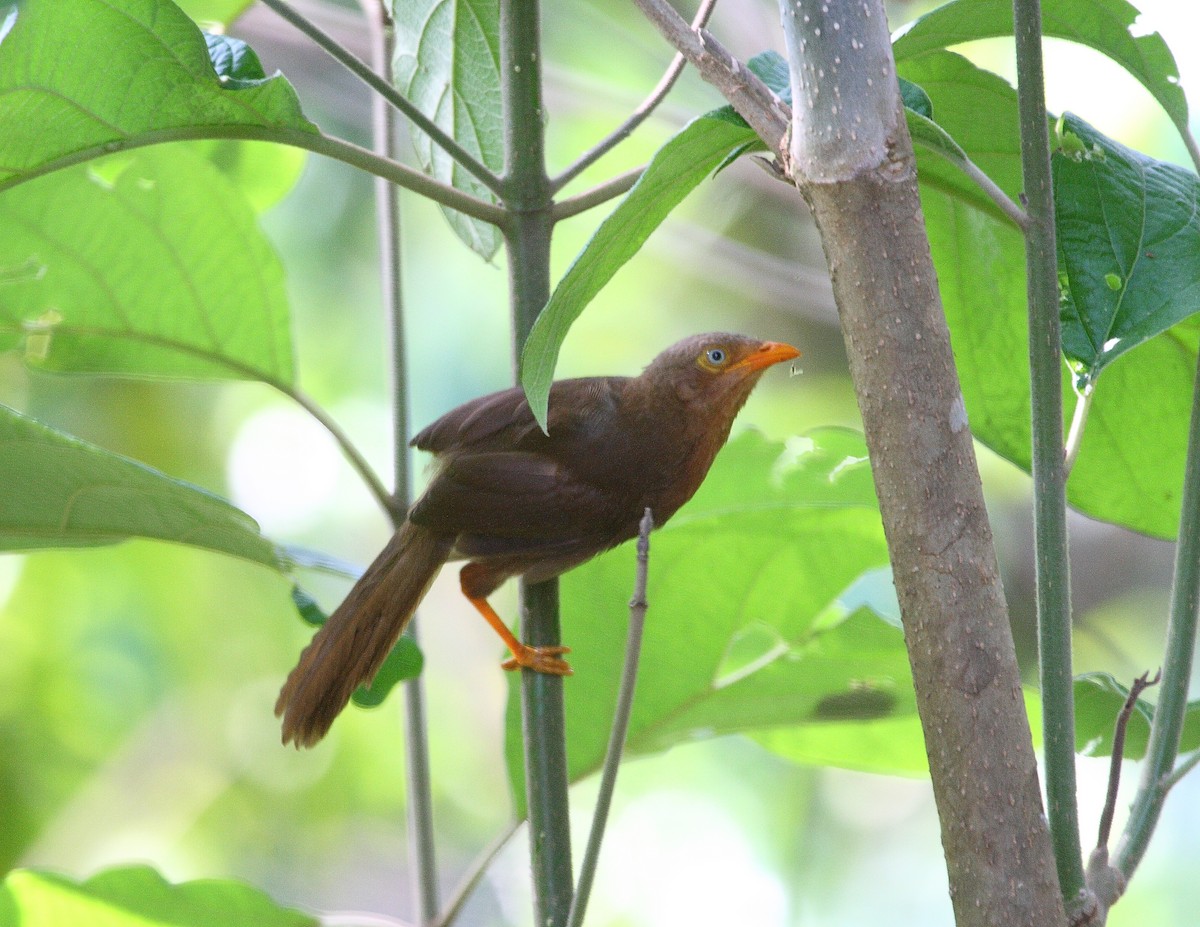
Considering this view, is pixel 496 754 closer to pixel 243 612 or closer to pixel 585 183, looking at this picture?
pixel 243 612

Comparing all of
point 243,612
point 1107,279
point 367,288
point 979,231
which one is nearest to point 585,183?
point 367,288

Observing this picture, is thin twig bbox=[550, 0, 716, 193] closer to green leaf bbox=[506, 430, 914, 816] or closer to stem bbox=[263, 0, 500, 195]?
stem bbox=[263, 0, 500, 195]

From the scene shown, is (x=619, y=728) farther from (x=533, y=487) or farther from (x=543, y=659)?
(x=533, y=487)

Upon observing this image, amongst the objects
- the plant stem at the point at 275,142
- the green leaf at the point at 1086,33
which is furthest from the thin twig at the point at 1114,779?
the plant stem at the point at 275,142

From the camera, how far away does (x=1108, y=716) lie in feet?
4.72

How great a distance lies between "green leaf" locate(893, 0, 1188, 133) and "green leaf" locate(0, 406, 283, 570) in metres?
0.95

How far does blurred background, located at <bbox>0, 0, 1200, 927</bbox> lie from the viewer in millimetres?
4781

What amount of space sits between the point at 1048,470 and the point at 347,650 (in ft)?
3.40

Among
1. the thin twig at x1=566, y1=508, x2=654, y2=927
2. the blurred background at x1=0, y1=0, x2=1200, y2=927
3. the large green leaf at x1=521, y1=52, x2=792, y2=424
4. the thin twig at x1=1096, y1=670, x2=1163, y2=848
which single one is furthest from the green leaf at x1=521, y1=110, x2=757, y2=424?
the blurred background at x1=0, y1=0, x2=1200, y2=927

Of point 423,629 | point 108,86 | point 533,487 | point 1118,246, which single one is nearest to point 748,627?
point 533,487

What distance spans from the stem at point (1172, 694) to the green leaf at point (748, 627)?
0.76 meters

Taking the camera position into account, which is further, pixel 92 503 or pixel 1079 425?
pixel 92 503

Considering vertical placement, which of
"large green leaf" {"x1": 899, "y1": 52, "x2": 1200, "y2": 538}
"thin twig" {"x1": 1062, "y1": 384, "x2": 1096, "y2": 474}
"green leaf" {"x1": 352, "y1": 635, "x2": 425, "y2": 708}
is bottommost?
"green leaf" {"x1": 352, "y1": 635, "x2": 425, "y2": 708}

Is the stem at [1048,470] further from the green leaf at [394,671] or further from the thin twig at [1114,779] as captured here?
the green leaf at [394,671]
